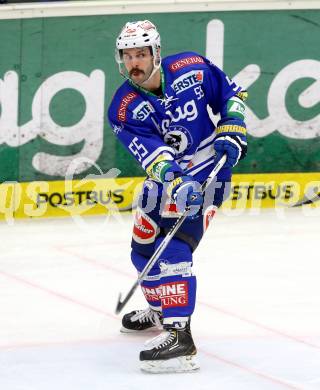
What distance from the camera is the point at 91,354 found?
5727mm

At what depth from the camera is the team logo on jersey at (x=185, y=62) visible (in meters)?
5.77

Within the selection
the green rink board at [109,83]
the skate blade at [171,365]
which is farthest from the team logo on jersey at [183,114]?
the green rink board at [109,83]

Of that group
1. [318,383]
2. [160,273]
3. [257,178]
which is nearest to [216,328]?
[160,273]

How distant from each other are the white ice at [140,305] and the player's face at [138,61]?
1.27m

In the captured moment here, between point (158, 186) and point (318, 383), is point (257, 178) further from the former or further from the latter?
point (318, 383)

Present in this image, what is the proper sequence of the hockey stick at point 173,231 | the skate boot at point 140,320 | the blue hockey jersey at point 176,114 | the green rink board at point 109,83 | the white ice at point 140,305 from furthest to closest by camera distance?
1. the green rink board at point 109,83
2. the skate boot at point 140,320
3. the blue hockey jersey at point 176,114
4. the hockey stick at point 173,231
5. the white ice at point 140,305

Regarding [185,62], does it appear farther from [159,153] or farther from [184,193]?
[184,193]

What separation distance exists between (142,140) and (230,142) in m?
0.39

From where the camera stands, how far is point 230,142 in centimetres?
559

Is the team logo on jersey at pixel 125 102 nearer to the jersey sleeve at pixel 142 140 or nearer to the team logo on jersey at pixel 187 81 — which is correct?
the jersey sleeve at pixel 142 140

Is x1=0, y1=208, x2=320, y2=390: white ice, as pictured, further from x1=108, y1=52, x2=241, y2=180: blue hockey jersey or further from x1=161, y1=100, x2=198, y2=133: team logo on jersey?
x1=161, y1=100, x2=198, y2=133: team logo on jersey

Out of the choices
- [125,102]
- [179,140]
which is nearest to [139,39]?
[125,102]

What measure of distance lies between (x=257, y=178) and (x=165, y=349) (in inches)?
143

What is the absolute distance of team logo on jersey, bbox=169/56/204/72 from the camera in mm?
5766
